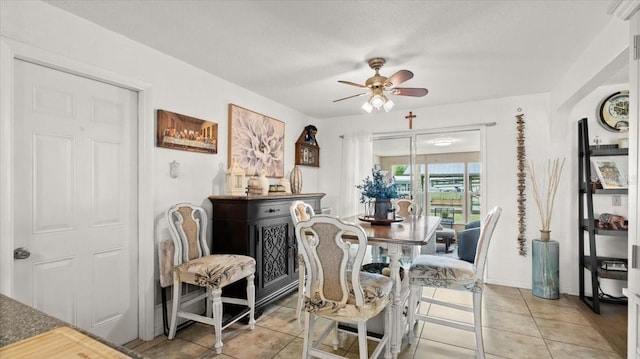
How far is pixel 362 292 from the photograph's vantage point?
1.81 m

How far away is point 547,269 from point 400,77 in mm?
2786

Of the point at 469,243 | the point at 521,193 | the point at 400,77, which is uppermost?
the point at 400,77

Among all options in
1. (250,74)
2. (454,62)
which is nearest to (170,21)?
(250,74)

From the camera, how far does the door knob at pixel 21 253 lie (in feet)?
5.91

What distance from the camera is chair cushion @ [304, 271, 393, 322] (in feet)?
5.87

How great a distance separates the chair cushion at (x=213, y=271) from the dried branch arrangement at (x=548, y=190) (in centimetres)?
337

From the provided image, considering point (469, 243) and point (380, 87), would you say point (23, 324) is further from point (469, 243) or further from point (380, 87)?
point (469, 243)

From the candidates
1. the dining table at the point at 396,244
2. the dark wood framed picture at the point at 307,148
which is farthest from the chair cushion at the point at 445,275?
the dark wood framed picture at the point at 307,148

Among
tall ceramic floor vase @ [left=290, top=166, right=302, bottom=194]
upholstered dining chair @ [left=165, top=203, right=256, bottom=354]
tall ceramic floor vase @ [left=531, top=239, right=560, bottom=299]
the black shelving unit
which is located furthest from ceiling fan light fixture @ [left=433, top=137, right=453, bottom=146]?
upholstered dining chair @ [left=165, top=203, right=256, bottom=354]

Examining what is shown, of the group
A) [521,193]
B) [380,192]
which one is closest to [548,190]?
[521,193]

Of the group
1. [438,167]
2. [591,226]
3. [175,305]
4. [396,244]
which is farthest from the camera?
[438,167]

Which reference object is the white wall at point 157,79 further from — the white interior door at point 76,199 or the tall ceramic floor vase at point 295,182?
the tall ceramic floor vase at point 295,182

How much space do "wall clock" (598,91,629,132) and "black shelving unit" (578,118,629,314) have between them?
0.28 m

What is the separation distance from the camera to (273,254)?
313cm
